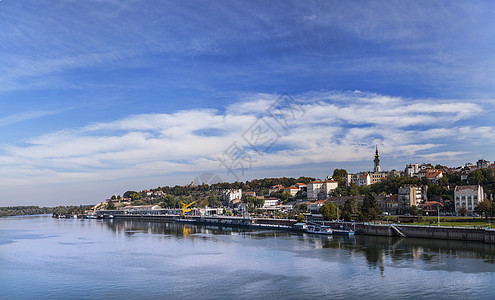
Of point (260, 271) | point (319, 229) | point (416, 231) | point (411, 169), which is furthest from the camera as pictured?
point (411, 169)

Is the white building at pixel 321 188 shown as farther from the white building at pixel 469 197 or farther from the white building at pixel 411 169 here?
the white building at pixel 469 197

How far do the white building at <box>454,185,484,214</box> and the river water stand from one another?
14528mm

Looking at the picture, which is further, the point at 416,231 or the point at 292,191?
the point at 292,191

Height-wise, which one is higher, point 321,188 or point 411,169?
point 411,169

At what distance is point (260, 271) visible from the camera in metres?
19.8

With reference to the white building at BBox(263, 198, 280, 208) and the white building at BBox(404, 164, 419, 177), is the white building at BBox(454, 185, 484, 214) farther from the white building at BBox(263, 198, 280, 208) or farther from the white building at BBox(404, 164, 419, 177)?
the white building at BBox(263, 198, 280, 208)

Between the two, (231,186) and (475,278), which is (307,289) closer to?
(475,278)

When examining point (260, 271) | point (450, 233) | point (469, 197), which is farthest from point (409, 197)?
point (260, 271)

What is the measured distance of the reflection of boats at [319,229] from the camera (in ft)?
121

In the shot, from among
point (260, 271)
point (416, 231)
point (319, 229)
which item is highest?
point (416, 231)

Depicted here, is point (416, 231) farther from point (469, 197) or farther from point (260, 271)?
point (260, 271)

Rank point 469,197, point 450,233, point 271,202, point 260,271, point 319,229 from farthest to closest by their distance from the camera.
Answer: point 271,202 < point 469,197 < point 319,229 < point 450,233 < point 260,271

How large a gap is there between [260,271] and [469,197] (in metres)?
30.0

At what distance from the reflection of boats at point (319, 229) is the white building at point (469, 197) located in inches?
552
